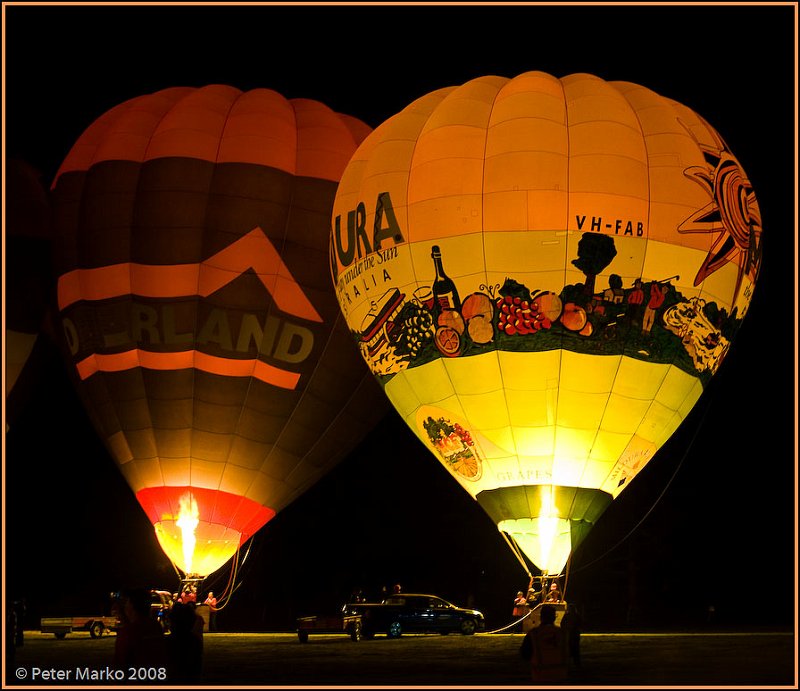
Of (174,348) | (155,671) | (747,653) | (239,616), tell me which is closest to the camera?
(155,671)

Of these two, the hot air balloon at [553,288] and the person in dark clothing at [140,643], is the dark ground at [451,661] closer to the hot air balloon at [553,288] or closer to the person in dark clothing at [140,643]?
the person in dark clothing at [140,643]

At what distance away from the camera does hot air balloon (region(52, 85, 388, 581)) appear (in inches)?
605

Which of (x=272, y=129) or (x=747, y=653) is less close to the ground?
(x=272, y=129)

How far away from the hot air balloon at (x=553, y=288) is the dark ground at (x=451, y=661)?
1511 mm

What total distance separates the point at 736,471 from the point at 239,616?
1286 centimetres

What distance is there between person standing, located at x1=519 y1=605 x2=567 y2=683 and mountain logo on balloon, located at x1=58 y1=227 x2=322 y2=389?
825cm

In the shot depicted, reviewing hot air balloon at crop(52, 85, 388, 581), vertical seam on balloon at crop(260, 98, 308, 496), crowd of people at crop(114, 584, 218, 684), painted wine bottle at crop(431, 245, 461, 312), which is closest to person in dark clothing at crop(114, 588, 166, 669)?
crowd of people at crop(114, 584, 218, 684)

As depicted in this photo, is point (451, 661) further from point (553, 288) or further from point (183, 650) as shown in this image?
point (183, 650)

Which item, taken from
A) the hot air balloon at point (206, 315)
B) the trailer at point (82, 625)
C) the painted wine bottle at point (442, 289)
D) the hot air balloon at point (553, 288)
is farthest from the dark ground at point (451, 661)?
the painted wine bottle at point (442, 289)

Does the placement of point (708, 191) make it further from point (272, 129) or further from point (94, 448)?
point (94, 448)

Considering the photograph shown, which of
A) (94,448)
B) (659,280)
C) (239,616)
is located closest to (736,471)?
(239,616)

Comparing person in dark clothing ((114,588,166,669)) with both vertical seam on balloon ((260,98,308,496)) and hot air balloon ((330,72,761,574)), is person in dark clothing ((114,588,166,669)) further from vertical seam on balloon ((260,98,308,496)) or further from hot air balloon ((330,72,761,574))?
vertical seam on balloon ((260,98,308,496))

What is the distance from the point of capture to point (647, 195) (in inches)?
504

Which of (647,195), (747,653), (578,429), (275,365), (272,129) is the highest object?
(272,129)
